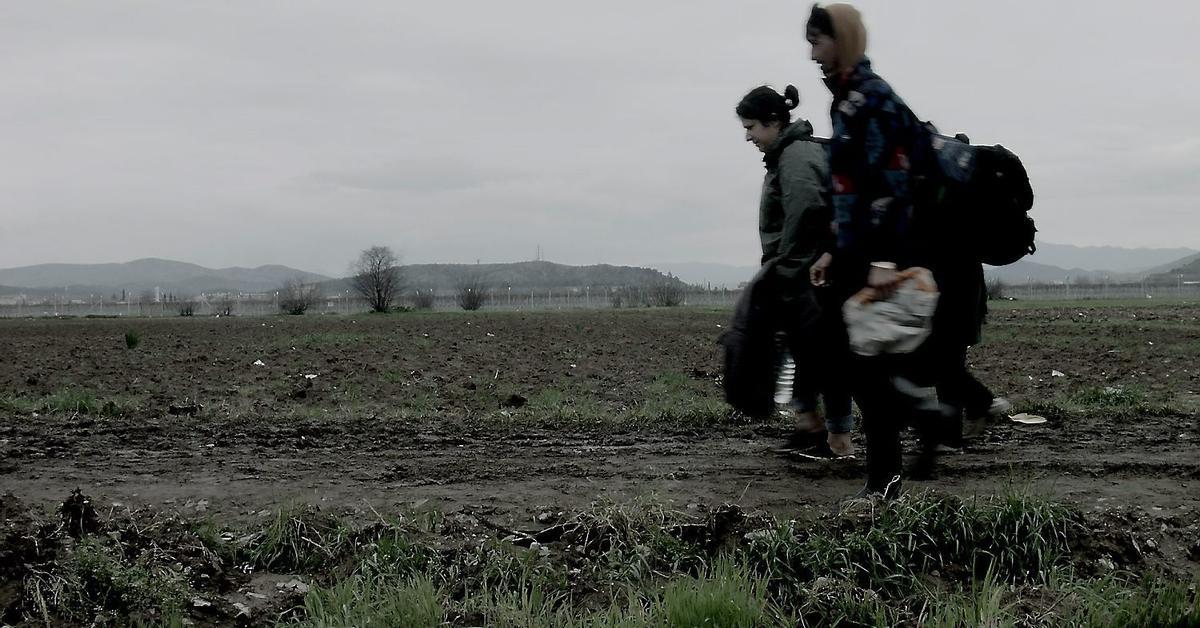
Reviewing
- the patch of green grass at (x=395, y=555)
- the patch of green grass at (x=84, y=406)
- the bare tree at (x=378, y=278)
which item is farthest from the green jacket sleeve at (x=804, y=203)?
the bare tree at (x=378, y=278)

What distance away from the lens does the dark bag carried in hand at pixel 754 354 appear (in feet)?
16.3

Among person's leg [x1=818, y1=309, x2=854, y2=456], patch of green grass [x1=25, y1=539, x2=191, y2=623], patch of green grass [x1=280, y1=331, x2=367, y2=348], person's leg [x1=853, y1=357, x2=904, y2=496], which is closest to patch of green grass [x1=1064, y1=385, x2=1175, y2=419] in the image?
person's leg [x1=818, y1=309, x2=854, y2=456]

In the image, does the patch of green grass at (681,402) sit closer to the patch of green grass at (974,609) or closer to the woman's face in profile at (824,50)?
the woman's face in profile at (824,50)

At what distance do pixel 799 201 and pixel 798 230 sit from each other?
144mm

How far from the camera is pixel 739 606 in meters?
3.00

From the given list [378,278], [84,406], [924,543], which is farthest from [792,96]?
[378,278]

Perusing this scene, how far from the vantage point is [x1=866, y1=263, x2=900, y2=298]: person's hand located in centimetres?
372

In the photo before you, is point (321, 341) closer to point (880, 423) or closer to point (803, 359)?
point (803, 359)

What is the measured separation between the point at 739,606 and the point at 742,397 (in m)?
2.07

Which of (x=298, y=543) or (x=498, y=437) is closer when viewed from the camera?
(x=298, y=543)

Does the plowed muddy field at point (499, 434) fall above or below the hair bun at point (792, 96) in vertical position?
below

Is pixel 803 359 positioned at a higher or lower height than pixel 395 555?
higher

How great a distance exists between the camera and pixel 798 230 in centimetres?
474

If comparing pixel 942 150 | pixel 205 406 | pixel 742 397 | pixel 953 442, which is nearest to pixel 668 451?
pixel 742 397
